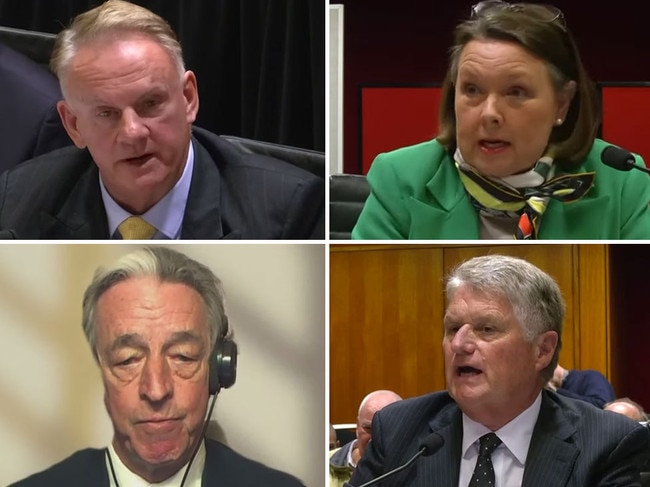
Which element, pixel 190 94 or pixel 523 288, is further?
pixel 190 94

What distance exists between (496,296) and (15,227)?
3.75 feet

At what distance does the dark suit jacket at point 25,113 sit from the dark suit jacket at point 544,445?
3.30 feet

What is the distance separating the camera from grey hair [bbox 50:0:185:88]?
2.55m

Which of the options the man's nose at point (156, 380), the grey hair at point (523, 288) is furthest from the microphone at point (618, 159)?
the man's nose at point (156, 380)

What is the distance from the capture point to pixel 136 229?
2.65m

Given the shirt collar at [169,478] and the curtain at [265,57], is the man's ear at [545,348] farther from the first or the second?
the shirt collar at [169,478]

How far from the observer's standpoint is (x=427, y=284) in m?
2.57

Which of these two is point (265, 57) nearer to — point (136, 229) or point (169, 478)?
point (136, 229)

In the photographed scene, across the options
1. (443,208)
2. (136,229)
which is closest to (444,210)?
(443,208)

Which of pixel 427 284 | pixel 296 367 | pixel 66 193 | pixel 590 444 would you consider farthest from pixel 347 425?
pixel 66 193

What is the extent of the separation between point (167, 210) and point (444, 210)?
0.65 meters

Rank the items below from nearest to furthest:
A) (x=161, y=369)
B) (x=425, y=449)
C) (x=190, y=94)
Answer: (x=425, y=449) < (x=190, y=94) < (x=161, y=369)

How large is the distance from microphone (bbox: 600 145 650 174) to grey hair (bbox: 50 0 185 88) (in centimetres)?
98

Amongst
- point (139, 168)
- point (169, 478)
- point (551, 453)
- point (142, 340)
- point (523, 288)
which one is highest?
point (139, 168)
